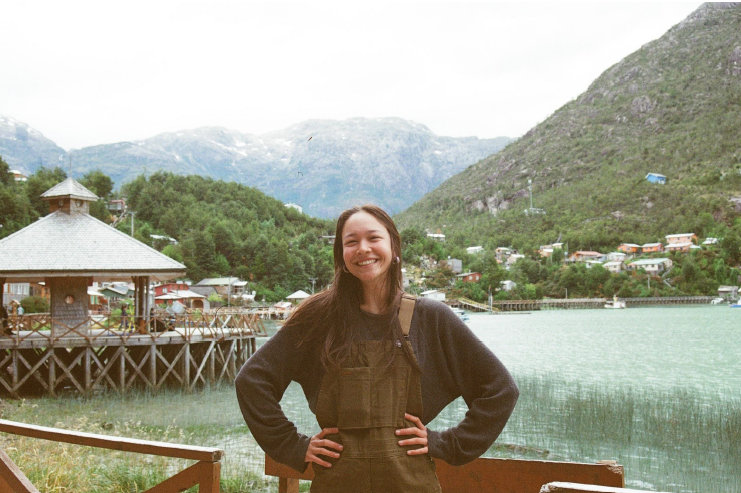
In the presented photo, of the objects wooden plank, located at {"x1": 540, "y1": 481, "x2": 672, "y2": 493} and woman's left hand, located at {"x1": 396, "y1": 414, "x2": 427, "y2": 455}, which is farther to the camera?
woman's left hand, located at {"x1": 396, "y1": 414, "x2": 427, "y2": 455}

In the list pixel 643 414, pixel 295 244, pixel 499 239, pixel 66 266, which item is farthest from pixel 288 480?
pixel 499 239

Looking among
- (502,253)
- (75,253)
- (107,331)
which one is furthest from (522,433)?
(502,253)

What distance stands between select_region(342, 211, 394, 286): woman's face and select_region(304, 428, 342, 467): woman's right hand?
562mm

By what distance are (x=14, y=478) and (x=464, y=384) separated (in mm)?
2149

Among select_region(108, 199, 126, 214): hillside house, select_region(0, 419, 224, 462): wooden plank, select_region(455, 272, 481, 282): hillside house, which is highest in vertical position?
select_region(108, 199, 126, 214): hillside house

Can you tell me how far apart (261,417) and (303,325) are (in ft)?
1.19

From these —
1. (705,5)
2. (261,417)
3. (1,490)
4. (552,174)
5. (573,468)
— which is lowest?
(1,490)

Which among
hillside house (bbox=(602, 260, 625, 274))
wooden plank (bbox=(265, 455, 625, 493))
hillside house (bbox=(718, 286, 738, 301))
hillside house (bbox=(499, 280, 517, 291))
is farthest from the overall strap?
hillside house (bbox=(602, 260, 625, 274))

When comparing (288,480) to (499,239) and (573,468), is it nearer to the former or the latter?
(573,468)

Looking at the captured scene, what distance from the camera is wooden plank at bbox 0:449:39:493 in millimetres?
2845

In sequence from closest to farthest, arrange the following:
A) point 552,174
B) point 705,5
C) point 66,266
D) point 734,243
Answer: point 66,266 < point 734,243 < point 552,174 < point 705,5

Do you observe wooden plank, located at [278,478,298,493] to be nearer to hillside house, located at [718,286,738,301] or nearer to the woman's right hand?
the woman's right hand

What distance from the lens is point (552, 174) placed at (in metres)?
155

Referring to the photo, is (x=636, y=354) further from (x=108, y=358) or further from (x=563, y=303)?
(x=563, y=303)
